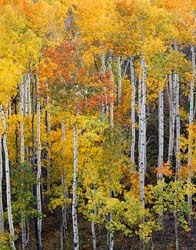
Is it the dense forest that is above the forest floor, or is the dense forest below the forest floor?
above

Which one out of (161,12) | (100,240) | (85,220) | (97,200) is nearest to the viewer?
(97,200)

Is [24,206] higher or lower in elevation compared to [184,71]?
lower

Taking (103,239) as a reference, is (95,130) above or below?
above

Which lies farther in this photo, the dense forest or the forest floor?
the forest floor

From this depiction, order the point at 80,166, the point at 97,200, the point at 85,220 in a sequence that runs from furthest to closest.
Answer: the point at 85,220 → the point at 80,166 → the point at 97,200

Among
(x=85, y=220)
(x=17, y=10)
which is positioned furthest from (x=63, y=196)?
(x=17, y=10)

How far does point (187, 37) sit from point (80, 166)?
7.40 m

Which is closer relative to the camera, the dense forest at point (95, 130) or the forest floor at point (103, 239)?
the dense forest at point (95, 130)

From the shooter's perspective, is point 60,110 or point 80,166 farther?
point 80,166

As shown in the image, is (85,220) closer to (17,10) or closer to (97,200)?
(97,200)

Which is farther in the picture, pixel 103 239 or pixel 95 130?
pixel 103 239

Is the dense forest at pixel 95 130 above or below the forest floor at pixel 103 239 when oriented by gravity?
above

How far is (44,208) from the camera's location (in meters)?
26.1

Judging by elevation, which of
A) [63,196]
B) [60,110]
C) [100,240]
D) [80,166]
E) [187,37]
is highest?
[187,37]
